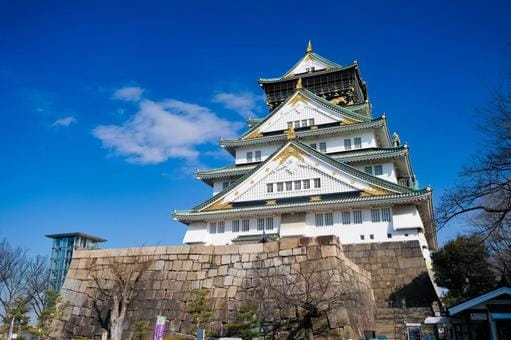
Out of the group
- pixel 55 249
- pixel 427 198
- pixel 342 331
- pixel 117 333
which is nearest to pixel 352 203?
pixel 427 198

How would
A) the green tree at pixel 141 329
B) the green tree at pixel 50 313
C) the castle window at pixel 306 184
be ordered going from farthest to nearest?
1. the castle window at pixel 306 184
2. the green tree at pixel 50 313
3. the green tree at pixel 141 329

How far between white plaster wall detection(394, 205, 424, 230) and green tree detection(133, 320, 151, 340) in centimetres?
1346

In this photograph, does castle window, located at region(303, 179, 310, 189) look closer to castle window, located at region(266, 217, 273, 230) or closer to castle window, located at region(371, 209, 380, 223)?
castle window, located at region(266, 217, 273, 230)

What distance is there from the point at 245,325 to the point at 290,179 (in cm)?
1344

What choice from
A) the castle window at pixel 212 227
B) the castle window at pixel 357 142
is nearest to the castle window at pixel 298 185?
the castle window at pixel 212 227

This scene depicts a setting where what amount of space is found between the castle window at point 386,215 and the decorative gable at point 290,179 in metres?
2.17

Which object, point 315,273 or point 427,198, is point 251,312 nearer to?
point 315,273

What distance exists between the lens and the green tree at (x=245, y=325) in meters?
11.2

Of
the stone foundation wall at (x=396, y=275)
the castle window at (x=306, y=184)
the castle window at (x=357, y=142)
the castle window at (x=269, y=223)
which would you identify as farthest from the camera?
the castle window at (x=357, y=142)

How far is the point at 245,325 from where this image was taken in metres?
11.2

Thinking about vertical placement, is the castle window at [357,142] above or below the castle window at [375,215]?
above

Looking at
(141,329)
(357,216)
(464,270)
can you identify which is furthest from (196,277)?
(357,216)

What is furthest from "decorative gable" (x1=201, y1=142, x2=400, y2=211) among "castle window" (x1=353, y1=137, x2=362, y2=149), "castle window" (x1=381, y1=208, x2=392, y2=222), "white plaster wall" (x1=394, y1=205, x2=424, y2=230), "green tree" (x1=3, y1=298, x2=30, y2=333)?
"green tree" (x1=3, y1=298, x2=30, y2=333)

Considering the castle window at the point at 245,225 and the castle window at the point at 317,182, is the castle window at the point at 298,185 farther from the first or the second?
the castle window at the point at 245,225
